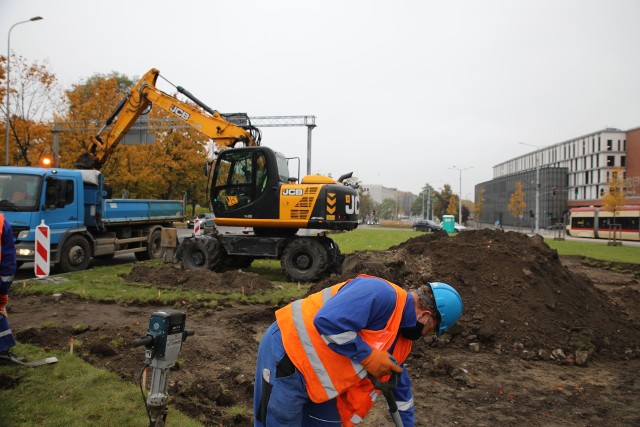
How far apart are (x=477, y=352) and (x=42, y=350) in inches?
232

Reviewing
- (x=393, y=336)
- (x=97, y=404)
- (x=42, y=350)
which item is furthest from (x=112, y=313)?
(x=393, y=336)

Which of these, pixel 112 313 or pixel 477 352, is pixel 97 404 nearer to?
pixel 112 313

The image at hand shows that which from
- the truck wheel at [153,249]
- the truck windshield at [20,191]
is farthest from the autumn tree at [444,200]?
the truck windshield at [20,191]

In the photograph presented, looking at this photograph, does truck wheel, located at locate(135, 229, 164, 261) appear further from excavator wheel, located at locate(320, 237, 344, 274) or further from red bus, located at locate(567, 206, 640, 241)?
red bus, located at locate(567, 206, 640, 241)

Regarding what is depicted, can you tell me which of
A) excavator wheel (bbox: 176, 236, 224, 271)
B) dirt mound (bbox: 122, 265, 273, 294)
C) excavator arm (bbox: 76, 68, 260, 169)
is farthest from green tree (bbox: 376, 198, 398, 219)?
dirt mound (bbox: 122, 265, 273, 294)

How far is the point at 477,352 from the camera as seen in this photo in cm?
662

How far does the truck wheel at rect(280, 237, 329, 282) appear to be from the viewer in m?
11.8

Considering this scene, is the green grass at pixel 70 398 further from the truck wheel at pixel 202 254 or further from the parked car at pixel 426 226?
the parked car at pixel 426 226

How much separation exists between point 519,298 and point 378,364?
6.12 meters

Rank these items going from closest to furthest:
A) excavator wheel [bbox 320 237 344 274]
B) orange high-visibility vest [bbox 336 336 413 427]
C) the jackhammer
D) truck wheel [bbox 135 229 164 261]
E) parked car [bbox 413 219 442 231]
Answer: orange high-visibility vest [bbox 336 336 413 427] < the jackhammer < excavator wheel [bbox 320 237 344 274] < truck wheel [bbox 135 229 164 261] < parked car [bbox 413 219 442 231]

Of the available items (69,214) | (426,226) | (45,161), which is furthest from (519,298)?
(426,226)

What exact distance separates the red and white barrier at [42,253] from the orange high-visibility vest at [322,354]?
8.98 m

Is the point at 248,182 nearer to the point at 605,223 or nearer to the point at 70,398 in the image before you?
the point at 70,398

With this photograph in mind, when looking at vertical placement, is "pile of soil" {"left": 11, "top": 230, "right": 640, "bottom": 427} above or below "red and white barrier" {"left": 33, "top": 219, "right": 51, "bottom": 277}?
below
